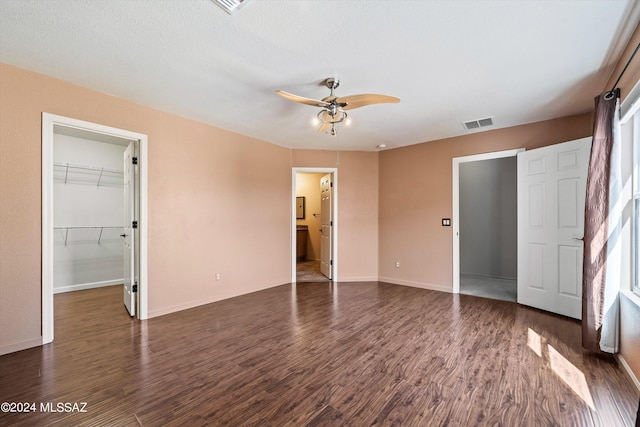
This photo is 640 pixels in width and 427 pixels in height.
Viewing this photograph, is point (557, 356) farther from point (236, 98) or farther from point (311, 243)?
point (311, 243)

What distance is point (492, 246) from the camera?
573 cm

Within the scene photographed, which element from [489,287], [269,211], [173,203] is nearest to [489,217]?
[489,287]

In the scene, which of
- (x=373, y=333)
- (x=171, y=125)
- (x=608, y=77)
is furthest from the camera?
(x=171, y=125)

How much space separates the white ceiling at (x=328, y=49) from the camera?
1.79 m

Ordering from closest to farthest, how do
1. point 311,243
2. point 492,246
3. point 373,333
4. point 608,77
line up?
point 608,77 → point 373,333 → point 492,246 → point 311,243

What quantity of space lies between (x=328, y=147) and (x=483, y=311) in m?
3.60

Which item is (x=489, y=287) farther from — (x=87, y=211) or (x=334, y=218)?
(x=87, y=211)

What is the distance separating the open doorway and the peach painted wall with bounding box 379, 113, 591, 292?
2.85 ft

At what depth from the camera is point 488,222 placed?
5754 mm

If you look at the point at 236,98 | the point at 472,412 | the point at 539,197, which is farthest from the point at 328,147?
the point at 472,412

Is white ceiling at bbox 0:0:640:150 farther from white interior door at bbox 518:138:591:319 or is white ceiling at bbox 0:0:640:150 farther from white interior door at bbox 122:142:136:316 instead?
white interior door at bbox 122:142:136:316

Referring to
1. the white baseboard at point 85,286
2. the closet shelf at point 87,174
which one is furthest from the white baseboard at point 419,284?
the closet shelf at point 87,174

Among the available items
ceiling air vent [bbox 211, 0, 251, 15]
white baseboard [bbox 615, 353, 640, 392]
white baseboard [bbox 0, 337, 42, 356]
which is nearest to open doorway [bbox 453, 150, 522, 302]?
white baseboard [bbox 615, 353, 640, 392]

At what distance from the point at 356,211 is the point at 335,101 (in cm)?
312
